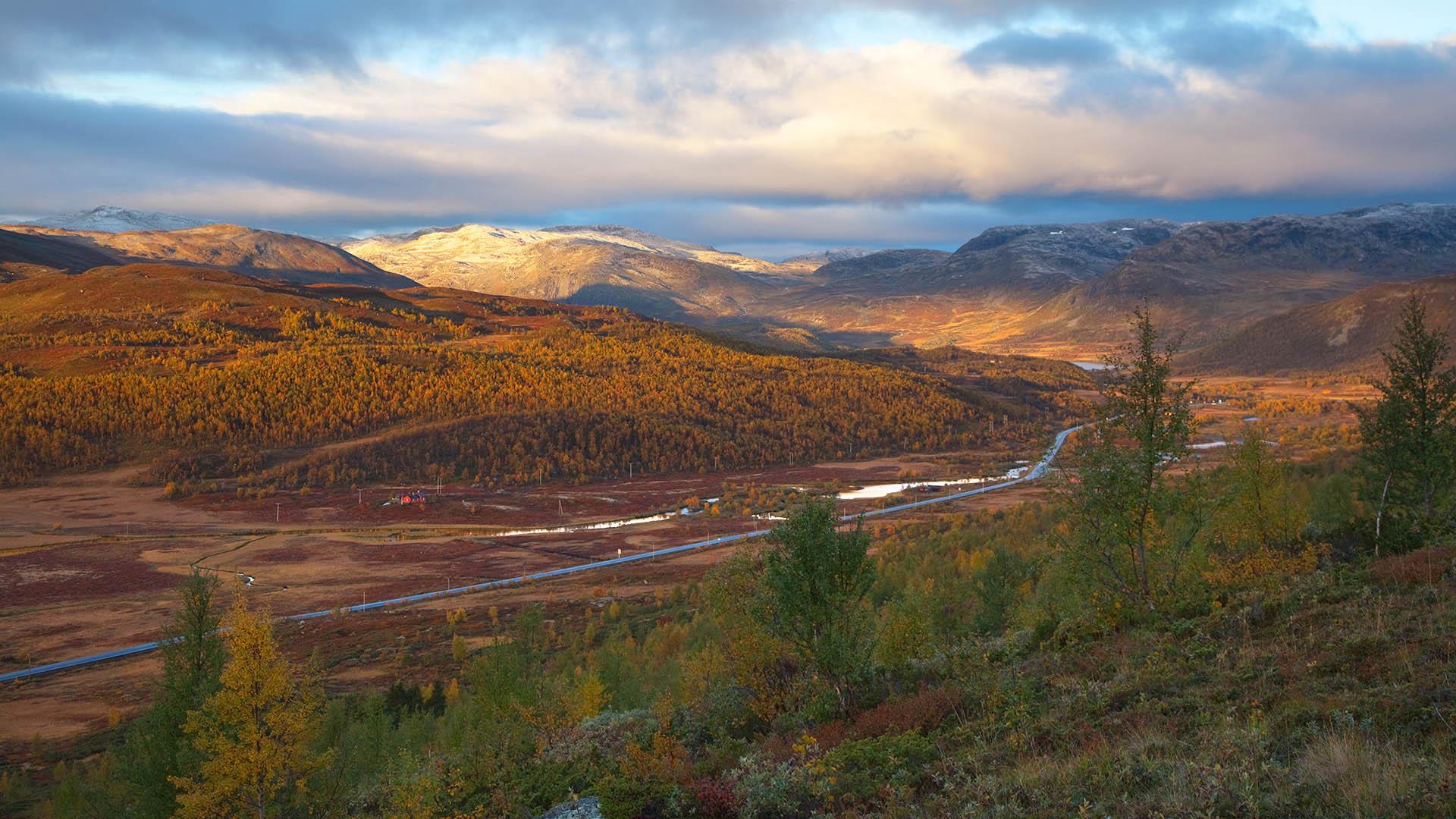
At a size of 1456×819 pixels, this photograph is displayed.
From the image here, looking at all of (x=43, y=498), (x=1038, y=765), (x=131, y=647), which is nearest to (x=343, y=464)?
(x=43, y=498)

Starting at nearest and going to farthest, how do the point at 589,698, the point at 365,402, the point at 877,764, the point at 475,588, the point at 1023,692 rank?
1. the point at 877,764
2. the point at 1023,692
3. the point at 589,698
4. the point at 475,588
5. the point at 365,402

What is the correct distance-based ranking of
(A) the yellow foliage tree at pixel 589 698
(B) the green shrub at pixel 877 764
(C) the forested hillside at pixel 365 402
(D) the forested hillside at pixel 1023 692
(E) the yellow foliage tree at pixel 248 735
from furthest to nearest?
1. (C) the forested hillside at pixel 365 402
2. (A) the yellow foliage tree at pixel 589 698
3. (E) the yellow foliage tree at pixel 248 735
4. (B) the green shrub at pixel 877 764
5. (D) the forested hillside at pixel 1023 692

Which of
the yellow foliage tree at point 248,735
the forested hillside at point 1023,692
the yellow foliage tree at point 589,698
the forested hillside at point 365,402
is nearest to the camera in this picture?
the forested hillside at point 1023,692

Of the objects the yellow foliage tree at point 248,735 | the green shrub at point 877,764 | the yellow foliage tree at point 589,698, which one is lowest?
the yellow foliage tree at point 589,698

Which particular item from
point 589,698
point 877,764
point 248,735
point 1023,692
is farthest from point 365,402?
point 877,764

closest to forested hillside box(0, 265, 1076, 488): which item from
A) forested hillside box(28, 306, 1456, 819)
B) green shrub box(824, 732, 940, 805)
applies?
forested hillside box(28, 306, 1456, 819)

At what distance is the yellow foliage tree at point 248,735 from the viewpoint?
24.0 m

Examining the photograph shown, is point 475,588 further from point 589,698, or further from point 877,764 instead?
point 877,764

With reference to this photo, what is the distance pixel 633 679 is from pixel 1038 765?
120 ft

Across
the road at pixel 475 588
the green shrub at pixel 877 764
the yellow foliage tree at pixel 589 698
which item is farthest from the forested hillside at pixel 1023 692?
the road at pixel 475 588

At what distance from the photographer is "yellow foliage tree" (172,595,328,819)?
23969 millimetres

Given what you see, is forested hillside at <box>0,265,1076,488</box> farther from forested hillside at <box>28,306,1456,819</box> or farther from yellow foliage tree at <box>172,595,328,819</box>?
yellow foliage tree at <box>172,595,328,819</box>

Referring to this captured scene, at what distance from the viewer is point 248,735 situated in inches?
952

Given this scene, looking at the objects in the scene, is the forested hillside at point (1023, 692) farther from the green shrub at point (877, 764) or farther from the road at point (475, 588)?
the road at point (475, 588)
